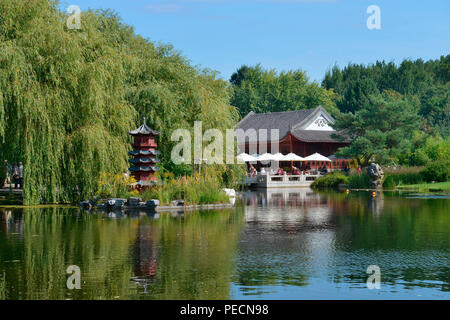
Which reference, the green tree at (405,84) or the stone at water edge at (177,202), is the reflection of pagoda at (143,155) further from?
the green tree at (405,84)

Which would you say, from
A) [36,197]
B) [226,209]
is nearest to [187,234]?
[226,209]

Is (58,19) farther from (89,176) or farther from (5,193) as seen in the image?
(5,193)

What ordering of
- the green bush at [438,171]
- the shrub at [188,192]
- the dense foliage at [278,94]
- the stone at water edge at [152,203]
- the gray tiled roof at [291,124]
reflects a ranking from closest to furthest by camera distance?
the stone at water edge at [152,203]
the shrub at [188,192]
the green bush at [438,171]
the gray tiled roof at [291,124]
the dense foliage at [278,94]

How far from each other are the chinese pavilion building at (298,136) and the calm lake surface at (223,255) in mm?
44046

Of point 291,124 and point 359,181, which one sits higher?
point 291,124

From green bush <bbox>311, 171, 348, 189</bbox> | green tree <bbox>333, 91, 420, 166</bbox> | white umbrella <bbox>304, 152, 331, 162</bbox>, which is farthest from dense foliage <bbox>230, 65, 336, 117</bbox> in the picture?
green bush <bbox>311, 171, 348, 189</bbox>

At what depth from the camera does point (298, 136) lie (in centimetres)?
6600

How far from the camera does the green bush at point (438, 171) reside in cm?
4791

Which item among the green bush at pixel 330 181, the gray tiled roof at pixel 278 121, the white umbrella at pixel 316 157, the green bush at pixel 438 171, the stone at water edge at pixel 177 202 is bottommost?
the stone at water edge at pixel 177 202

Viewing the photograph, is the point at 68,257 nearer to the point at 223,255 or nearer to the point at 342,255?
the point at 223,255

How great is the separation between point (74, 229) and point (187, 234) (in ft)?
12.0

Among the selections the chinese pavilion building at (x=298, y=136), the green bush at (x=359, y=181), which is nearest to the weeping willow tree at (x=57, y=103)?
the green bush at (x=359, y=181)

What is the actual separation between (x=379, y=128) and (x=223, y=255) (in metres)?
44.8

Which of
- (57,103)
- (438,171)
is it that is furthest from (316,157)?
(57,103)
